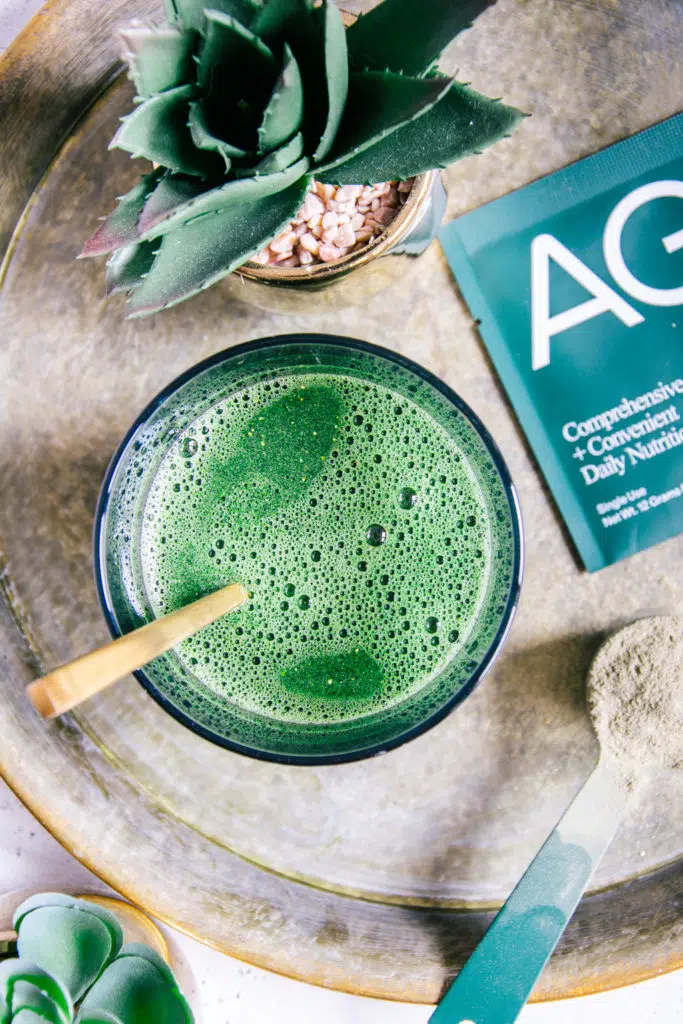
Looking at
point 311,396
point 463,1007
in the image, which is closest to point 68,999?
point 463,1007

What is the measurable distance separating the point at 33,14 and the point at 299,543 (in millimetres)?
715

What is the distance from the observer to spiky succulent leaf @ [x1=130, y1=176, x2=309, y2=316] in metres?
0.67

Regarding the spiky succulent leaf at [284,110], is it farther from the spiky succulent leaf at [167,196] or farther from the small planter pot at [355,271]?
the small planter pot at [355,271]

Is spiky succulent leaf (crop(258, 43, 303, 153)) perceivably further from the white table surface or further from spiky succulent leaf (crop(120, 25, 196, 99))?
the white table surface

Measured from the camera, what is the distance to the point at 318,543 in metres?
0.90

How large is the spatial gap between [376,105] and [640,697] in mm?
649

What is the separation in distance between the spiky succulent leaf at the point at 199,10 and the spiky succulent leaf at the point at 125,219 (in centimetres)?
11

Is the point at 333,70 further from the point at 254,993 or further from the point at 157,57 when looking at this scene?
the point at 254,993

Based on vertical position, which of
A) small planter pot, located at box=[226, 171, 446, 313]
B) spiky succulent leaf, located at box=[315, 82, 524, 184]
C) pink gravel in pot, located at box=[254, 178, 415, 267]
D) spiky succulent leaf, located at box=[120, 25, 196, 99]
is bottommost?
small planter pot, located at box=[226, 171, 446, 313]

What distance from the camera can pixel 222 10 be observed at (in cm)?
65

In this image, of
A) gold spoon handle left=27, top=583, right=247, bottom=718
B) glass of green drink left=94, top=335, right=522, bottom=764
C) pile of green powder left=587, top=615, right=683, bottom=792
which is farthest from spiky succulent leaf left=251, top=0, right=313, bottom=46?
pile of green powder left=587, top=615, right=683, bottom=792

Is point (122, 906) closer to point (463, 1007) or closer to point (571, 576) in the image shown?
point (463, 1007)

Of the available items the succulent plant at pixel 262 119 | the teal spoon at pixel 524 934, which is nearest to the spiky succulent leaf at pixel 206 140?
the succulent plant at pixel 262 119

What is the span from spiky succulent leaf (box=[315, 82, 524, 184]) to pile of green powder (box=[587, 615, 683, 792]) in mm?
540
